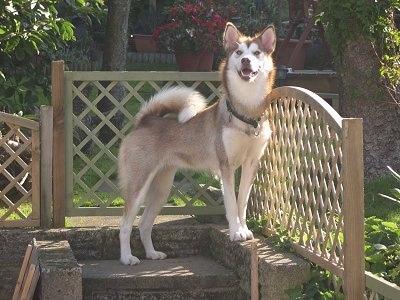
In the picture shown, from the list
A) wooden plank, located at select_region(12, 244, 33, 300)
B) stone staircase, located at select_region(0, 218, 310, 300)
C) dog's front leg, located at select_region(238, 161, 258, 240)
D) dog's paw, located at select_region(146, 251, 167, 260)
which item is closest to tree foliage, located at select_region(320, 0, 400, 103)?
dog's front leg, located at select_region(238, 161, 258, 240)

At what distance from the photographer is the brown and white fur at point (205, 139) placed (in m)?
6.15

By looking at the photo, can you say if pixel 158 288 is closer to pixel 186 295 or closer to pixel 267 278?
pixel 186 295

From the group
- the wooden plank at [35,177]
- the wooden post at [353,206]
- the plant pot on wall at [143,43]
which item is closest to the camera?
the wooden post at [353,206]

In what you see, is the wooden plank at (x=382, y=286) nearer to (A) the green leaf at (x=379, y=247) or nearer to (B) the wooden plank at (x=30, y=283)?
(A) the green leaf at (x=379, y=247)

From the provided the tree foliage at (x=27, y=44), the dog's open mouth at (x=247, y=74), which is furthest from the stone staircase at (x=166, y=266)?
the tree foliage at (x=27, y=44)

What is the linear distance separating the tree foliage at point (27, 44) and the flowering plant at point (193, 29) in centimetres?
507

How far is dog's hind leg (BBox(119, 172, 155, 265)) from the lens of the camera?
648 cm

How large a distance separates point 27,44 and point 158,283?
2.54 m

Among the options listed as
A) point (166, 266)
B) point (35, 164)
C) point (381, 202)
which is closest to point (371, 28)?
point (381, 202)

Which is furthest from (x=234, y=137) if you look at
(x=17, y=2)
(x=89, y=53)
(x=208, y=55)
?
(x=89, y=53)

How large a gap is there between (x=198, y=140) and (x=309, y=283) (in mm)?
1405

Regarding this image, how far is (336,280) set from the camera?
5.11 meters

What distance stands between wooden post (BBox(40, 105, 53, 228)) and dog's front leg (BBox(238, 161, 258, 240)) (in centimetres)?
138

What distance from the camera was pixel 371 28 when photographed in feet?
24.8
